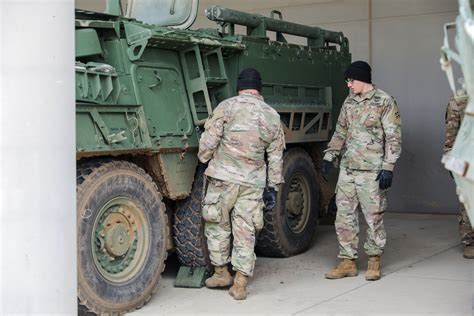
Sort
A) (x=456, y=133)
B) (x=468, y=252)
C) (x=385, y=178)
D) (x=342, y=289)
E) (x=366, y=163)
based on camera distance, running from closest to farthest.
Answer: (x=342, y=289)
(x=385, y=178)
(x=366, y=163)
(x=456, y=133)
(x=468, y=252)

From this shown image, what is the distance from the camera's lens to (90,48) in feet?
19.8

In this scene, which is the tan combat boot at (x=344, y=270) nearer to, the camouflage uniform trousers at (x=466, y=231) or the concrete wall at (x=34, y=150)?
the camouflage uniform trousers at (x=466, y=231)

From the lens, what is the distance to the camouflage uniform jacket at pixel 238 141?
21.1ft

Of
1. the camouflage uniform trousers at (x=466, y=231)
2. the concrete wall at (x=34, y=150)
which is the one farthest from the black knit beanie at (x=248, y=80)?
the camouflage uniform trousers at (x=466, y=231)

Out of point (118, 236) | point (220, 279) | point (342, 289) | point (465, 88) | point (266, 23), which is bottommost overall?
point (342, 289)

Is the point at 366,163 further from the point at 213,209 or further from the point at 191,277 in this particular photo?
the point at 191,277

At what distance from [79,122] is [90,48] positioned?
76cm

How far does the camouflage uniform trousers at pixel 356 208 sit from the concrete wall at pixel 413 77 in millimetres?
3944

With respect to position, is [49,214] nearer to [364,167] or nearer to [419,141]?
[364,167]

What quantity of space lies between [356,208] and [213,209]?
55.4 inches

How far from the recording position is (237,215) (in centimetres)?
648

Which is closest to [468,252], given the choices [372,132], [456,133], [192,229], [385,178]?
[456,133]

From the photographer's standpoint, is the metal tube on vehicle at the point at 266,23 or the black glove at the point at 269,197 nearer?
the black glove at the point at 269,197

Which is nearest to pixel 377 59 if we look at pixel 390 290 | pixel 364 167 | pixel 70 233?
pixel 364 167
